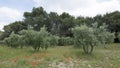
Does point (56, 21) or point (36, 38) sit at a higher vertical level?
point (56, 21)

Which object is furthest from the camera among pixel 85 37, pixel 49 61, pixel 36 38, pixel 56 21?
pixel 56 21

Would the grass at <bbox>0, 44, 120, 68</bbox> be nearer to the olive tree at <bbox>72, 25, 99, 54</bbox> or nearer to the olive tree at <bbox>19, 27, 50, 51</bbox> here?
the olive tree at <bbox>19, 27, 50, 51</bbox>

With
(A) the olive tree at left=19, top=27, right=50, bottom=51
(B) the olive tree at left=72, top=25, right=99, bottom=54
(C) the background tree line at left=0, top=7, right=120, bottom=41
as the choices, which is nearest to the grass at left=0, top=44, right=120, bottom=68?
(A) the olive tree at left=19, top=27, right=50, bottom=51

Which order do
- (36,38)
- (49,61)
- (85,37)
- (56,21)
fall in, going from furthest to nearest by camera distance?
(56,21) → (85,37) → (36,38) → (49,61)

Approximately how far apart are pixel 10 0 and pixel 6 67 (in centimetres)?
901

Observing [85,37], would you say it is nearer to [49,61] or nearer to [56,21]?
[49,61]

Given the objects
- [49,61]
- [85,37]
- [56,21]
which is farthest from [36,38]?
[56,21]

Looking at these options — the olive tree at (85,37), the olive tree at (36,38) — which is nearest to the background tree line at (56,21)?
the olive tree at (85,37)

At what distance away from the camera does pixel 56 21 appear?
47406mm

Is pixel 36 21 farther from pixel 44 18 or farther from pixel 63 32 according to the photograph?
pixel 63 32

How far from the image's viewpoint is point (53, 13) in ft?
156

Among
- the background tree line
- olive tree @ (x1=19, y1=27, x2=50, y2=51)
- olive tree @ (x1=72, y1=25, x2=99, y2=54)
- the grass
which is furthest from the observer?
the background tree line

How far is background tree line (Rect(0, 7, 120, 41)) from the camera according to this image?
1735 inches

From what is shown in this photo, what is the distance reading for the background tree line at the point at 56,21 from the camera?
4406 centimetres
